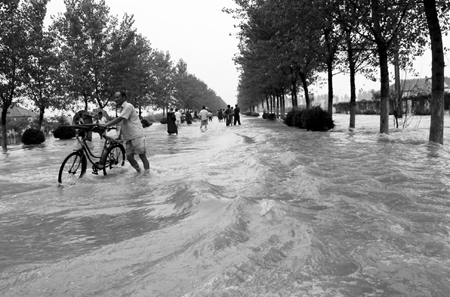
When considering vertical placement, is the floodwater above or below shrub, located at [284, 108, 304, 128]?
below

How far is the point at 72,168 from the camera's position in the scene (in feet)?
24.7

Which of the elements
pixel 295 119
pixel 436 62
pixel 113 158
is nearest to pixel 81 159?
pixel 113 158

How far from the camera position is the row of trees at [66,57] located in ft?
61.1

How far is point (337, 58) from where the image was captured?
21000 millimetres

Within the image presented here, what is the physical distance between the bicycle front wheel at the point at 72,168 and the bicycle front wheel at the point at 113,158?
0.61m

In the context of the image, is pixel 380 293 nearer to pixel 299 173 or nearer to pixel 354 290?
pixel 354 290

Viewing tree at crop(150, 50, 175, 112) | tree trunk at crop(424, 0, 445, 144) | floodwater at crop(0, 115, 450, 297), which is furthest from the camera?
tree at crop(150, 50, 175, 112)

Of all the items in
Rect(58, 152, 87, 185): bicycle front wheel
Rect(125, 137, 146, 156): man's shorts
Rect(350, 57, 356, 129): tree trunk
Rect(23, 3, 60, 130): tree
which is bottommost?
Rect(58, 152, 87, 185): bicycle front wheel

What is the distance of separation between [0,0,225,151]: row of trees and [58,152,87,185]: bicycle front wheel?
13517 millimetres

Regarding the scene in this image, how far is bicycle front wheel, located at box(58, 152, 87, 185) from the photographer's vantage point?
288 inches

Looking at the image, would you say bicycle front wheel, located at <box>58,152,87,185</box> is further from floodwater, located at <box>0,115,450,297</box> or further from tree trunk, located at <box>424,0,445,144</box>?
tree trunk, located at <box>424,0,445,144</box>

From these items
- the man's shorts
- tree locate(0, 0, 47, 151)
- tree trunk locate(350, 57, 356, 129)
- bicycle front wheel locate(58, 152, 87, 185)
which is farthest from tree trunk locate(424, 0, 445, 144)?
tree locate(0, 0, 47, 151)

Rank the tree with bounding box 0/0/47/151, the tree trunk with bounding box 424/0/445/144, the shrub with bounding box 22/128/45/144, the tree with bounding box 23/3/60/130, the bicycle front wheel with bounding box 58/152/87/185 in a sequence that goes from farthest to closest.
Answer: the shrub with bounding box 22/128/45/144
the tree with bounding box 23/3/60/130
the tree with bounding box 0/0/47/151
the tree trunk with bounding box 424/0/445/144
the bicycle front wheel with bounding box 58/152/87/185

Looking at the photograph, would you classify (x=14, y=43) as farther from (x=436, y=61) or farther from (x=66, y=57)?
(x=436, y=61)
